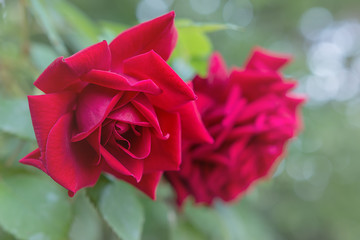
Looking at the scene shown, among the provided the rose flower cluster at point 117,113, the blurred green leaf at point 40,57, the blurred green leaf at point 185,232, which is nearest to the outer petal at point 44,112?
the rose flower cluster at point 117,113

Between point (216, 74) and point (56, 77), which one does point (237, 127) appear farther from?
point (56, 77)

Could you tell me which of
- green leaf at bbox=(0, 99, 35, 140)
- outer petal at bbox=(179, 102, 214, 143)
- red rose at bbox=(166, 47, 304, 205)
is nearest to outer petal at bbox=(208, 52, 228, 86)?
red rose at bbox=(166, 47, 304, 205)

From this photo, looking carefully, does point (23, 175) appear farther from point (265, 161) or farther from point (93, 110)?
point (265, 161)

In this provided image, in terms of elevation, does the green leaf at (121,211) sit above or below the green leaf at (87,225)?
above

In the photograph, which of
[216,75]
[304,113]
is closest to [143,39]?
[216,75]

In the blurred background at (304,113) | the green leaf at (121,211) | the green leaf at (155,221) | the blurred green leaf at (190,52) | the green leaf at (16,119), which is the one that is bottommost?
the blurred background at (304,113)

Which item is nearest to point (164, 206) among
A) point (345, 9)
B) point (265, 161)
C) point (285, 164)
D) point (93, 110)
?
point (265, 161)

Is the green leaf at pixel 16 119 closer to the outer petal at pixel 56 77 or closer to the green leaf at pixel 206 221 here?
the outer petal at pixel 56 77
